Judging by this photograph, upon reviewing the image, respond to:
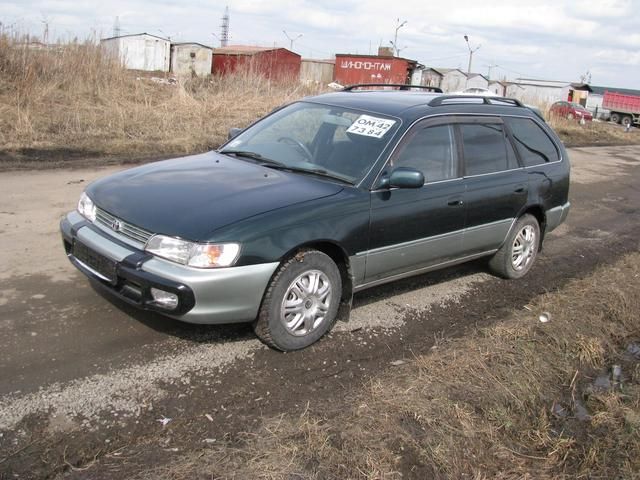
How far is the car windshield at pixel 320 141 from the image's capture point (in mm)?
4488

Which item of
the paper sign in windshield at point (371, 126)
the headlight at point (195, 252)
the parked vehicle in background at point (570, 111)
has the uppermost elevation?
the parked vehicle in background at point (570, 111)

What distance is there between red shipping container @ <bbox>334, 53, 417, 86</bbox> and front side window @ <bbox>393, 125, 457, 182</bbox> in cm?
4324

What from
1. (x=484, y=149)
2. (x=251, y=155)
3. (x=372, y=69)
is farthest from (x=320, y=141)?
(x=372, y=69)

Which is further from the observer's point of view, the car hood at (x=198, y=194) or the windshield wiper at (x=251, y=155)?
the windshield wiper at (x=251, y=155)

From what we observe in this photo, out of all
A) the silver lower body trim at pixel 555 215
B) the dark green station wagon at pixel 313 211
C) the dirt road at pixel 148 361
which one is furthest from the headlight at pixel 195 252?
the silver lower body trim at pixel 555 215

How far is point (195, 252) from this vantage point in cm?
351

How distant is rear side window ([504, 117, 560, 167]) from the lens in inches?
229

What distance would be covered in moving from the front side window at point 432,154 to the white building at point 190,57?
39.9 metres

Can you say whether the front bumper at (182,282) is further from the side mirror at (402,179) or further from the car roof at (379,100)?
the car roof at (379,100)

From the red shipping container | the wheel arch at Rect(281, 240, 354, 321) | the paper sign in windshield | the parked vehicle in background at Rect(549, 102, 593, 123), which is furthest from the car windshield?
the red shipping container

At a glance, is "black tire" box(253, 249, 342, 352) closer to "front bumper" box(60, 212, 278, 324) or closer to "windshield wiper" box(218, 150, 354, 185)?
"front bumper" box(60, 212, 278, 324)

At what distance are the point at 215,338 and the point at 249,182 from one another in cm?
112

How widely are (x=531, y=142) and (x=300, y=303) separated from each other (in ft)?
11.1

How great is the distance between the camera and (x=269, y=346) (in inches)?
158
